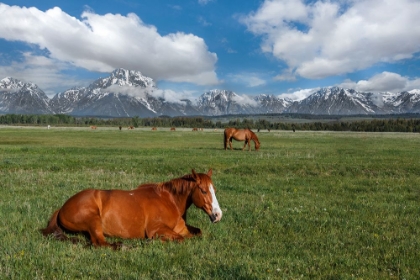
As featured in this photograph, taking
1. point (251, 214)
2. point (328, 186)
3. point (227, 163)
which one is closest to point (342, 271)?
point (251, 214)

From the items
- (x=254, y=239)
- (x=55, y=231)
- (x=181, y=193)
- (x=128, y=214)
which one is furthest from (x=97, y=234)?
(x=254, y=239)

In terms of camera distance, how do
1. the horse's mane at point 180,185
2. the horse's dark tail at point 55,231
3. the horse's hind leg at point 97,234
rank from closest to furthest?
1. the horse's hind leg at point 97,234
2. the horse's dark tail at point 55,231
3. the horse's mane at point 180,185

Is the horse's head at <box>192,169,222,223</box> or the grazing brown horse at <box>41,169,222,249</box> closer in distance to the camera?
the grazing brown horse at <box>41,169,222,249</box>

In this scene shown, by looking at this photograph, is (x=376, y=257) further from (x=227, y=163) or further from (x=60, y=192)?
(x=227, y=163)

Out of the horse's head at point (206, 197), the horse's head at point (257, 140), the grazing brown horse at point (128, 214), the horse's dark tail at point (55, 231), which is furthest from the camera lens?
the horse's head at point (257, 140)

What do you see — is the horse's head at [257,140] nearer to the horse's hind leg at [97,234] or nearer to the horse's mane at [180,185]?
the horse's mane at [180,185]

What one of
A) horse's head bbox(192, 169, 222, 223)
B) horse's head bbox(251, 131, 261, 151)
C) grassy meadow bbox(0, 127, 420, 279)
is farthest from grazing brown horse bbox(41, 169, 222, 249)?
horse's head bbox(251, 131, 261, 151)

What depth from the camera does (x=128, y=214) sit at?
7066 millimetres

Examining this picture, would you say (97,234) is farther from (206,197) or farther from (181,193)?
(206,197)

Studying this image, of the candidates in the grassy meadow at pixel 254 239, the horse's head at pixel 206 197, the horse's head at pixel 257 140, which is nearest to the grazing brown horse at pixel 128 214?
the horse's head at pixel 206 197

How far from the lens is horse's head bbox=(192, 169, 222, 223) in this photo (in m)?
7.13

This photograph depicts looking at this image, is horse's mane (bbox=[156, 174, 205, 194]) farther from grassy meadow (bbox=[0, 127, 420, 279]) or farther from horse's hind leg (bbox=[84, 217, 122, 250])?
horse's hind leg (bbox=[84, 217, 122, 250])

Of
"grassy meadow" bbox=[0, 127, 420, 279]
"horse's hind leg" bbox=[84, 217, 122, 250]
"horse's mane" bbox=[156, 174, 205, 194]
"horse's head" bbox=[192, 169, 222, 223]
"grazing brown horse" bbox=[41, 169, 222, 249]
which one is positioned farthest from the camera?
"horse's mane" bbox=[156, 174, 205, 194]

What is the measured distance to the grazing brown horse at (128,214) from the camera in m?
6.89
